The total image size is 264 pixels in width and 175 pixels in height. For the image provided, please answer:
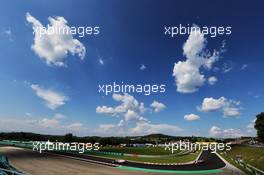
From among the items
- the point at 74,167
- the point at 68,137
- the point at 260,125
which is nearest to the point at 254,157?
the point at 260,125

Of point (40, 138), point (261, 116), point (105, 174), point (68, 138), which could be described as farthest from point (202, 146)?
point (105, 174)

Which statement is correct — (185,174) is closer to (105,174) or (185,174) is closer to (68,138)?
(105,174)

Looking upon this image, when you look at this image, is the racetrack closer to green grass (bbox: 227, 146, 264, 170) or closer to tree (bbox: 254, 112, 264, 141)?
green grass (bbox: 227, 146, 264, 170)

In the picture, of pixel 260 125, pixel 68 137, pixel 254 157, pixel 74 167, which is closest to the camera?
pixel 74 167

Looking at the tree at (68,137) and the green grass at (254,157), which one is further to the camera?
the tree at (68,137)

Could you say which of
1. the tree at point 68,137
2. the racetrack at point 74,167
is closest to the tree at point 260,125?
the racetrack at point 74,167

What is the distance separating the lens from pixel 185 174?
4275cm

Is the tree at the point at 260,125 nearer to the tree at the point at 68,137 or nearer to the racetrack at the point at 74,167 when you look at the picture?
the racetrack at the point at 74,167

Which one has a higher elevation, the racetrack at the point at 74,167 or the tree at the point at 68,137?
the tree at the point at 68,137

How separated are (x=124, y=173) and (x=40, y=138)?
123572 mm

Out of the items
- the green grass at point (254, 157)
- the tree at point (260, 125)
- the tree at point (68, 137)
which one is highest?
the tree at point (260, 125)

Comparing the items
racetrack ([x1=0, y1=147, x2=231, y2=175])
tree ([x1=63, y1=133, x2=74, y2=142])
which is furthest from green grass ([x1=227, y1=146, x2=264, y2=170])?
tree ([x1=63, y1=133, x2=74, y2=142])

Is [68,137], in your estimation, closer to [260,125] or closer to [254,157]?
[260,125]

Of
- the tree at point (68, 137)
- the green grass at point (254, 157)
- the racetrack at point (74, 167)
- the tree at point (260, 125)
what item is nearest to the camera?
→ the racetrack at point (74, 167)
